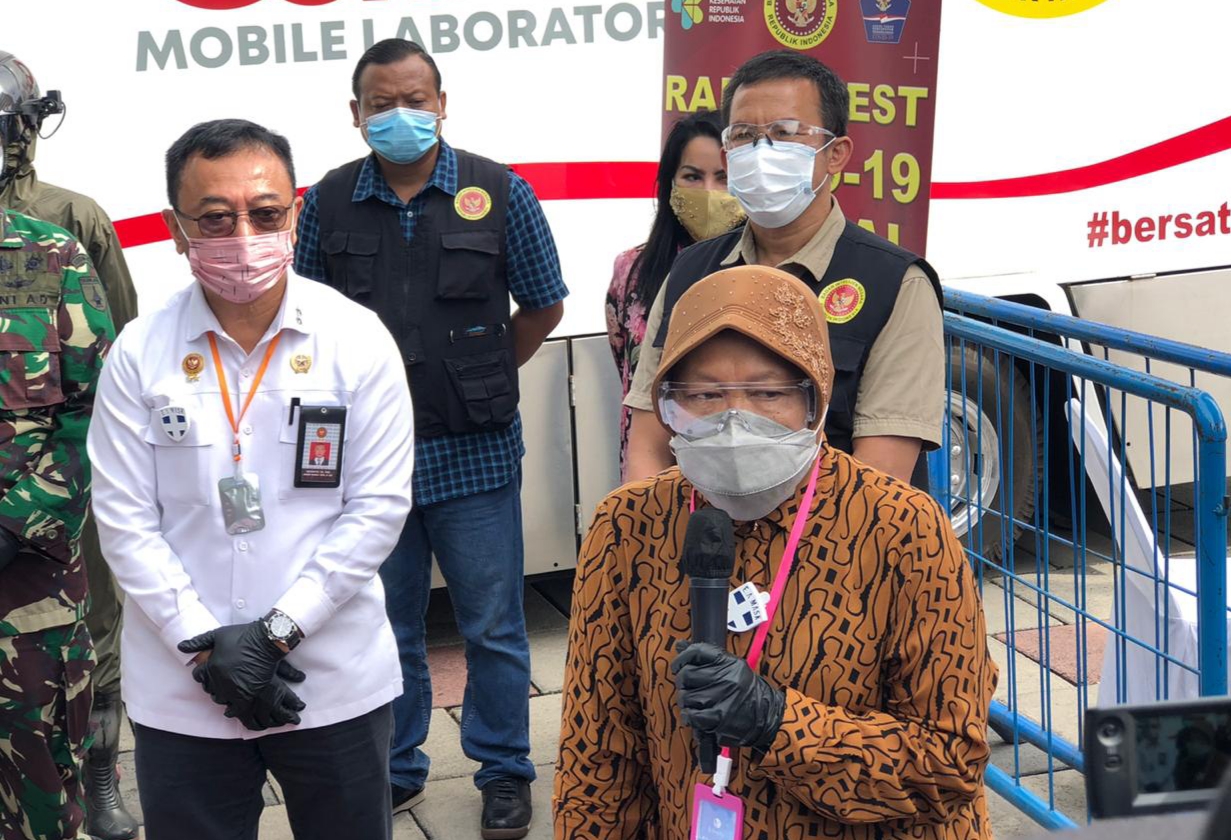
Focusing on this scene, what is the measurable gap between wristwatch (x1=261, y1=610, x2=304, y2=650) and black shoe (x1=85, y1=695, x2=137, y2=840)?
1839 millimetres

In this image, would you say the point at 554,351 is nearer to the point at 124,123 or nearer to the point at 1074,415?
the point at 124,123

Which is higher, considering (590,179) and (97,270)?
(590,179)

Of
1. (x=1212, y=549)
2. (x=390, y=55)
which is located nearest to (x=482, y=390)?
(x=390, y=55)

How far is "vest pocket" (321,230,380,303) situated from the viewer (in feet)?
14.6

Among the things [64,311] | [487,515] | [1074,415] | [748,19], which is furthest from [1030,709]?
[64,311]

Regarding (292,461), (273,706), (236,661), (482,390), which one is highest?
(292,461)

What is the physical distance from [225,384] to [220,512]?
0.81ft

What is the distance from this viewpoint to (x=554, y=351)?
5.97 meters

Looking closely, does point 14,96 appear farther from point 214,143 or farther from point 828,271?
point 828,271

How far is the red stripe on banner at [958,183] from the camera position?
5.73 metres

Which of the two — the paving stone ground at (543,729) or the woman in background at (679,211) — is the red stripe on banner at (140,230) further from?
the woman in background at (679,211)

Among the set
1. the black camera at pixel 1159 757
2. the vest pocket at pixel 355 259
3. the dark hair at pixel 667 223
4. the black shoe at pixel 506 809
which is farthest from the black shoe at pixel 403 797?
the black camera at pixel 1159 757

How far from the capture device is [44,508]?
372 cm

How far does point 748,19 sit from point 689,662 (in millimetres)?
2576
